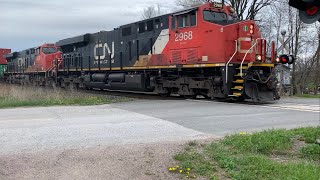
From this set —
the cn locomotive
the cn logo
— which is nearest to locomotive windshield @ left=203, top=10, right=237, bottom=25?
the cn locomotive

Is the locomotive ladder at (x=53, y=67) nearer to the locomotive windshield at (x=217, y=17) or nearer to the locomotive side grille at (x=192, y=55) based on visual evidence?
the locomotive side grille at (x=192, y=55)

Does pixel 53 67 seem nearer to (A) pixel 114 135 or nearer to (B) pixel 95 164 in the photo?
(A) pixel 114 135

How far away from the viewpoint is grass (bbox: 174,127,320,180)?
549 centimetres

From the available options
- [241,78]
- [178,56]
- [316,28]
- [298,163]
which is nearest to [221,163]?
[298,163]

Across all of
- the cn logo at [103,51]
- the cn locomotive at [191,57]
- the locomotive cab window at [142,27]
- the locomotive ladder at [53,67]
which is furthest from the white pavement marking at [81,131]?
the locomotive ladder at [53,67]

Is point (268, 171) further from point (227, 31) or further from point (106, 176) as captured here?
point (227, 31)

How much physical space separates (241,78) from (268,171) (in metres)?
9.95

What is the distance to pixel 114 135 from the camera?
8.14 meters

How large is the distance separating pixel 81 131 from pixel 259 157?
4.12 meters

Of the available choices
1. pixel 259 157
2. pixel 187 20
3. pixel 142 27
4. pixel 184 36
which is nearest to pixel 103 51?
pixel 142 27

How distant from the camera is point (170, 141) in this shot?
754cm

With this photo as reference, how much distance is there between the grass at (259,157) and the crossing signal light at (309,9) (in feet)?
6.87

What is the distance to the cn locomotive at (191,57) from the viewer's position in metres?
15.5

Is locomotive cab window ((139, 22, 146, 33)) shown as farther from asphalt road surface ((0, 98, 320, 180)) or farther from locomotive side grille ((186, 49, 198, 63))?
asphalt road surface ((0, 98, 320, 180))
